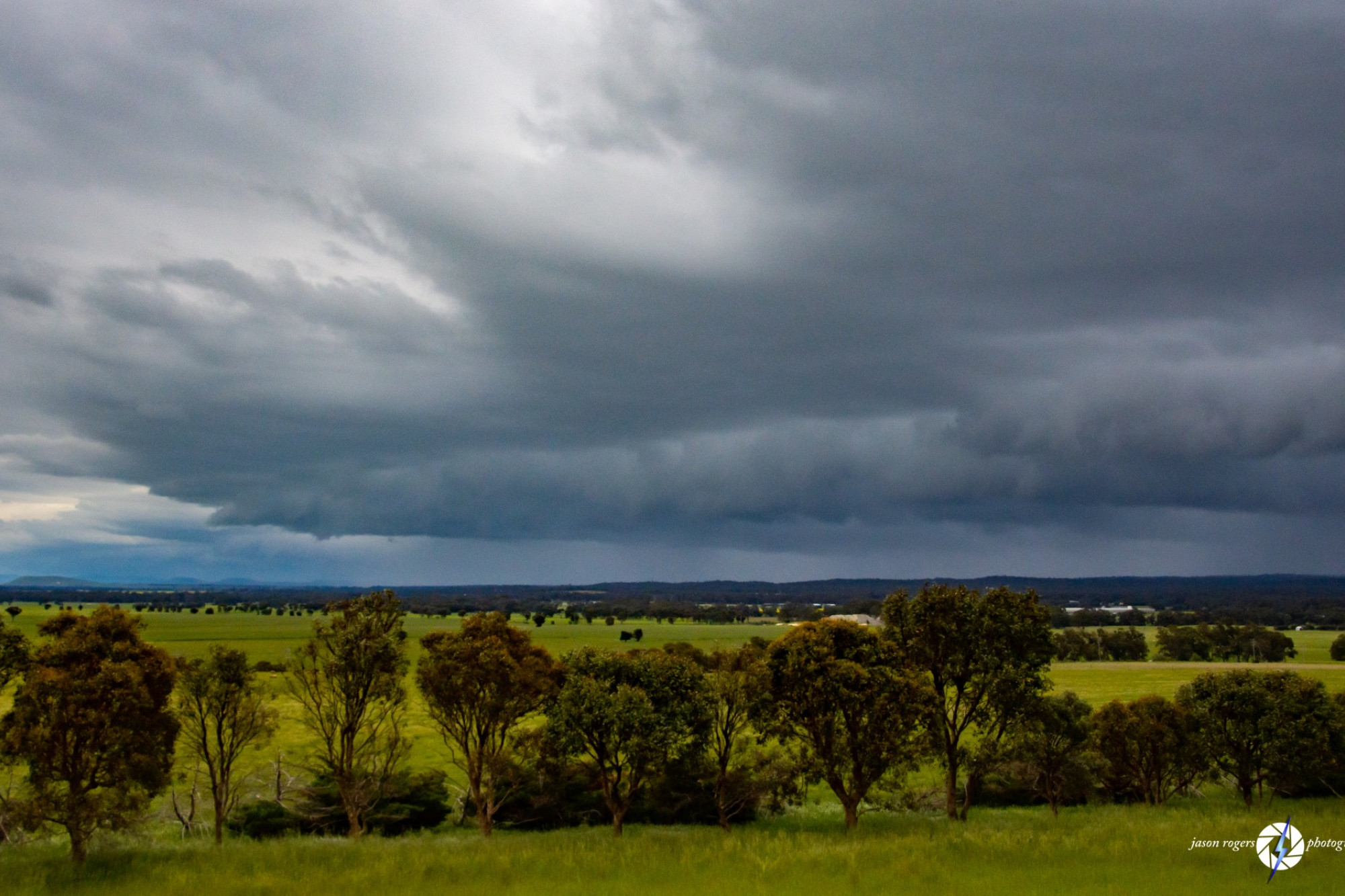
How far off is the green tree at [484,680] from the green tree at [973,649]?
20.0 m

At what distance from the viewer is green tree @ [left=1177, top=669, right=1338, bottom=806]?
46938mm

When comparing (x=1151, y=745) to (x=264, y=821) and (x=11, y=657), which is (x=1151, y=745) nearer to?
(x=264, y=821)

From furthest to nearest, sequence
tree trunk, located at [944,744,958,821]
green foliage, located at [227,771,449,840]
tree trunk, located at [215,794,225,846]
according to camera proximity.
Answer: green foliage, located at [227,771,449,840], tree trunk, located at [944,744,958,821], tree trunk, located at [215,794,225,846]

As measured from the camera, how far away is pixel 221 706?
5353 centimetres

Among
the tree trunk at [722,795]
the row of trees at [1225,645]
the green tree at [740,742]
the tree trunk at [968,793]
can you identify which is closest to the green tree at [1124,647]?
the row of trees at [1225,645]

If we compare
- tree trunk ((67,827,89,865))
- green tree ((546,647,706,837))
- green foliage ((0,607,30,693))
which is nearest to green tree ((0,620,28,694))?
green foliage ((0,607,30,693))

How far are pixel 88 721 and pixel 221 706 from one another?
2139 centimetres

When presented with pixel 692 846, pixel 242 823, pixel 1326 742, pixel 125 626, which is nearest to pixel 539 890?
pixel 692 846

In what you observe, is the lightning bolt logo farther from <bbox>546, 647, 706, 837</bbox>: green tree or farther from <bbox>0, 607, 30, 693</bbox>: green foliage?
<bbox>0, 607, 30, 693</bbox>: green foliage

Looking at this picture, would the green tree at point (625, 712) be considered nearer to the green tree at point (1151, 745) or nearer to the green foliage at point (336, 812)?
the green foliage at point (336, 812)

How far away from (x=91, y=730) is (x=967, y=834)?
114 ft

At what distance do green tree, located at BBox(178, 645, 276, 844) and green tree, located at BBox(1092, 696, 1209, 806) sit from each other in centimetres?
5528

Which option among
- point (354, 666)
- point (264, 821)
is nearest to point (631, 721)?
point (354, 666)

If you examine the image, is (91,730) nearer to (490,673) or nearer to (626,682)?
(490,673)
